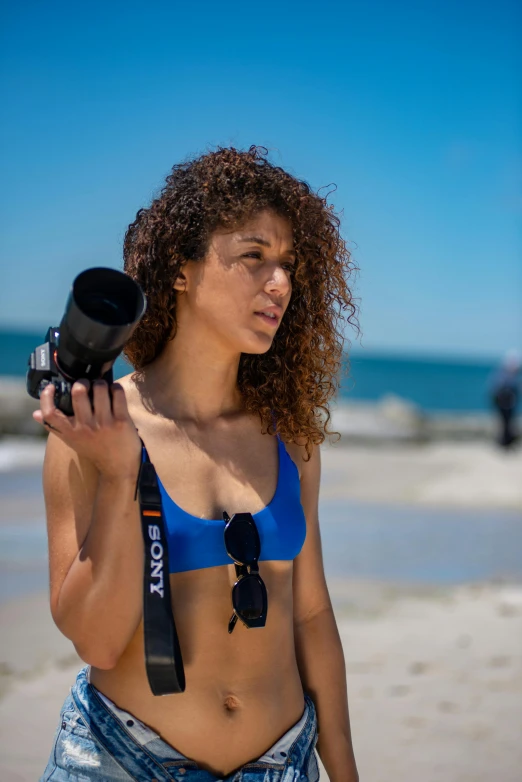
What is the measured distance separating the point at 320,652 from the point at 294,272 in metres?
1.03

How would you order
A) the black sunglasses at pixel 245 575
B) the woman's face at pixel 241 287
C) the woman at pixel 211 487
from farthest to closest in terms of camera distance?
the woman's face at pixel 241 287, the black sunglasses at pixel 245 575, the woman at pixel 211 487

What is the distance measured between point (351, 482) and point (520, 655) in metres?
8.90

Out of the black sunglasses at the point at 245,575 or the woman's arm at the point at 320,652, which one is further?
the woman's arm at the point at 320,652

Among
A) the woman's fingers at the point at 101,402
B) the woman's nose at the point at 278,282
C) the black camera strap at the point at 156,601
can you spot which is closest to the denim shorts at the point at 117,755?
the black camera strap at the point at 156,601

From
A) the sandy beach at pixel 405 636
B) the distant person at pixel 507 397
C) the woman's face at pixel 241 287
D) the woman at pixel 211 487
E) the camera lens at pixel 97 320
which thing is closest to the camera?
the camera lens at pixel 97 320

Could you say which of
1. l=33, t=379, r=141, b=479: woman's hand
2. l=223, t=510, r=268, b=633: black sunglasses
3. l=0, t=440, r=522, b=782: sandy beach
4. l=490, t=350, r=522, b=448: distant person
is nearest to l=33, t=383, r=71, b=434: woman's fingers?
l=33, t=379, r=141, b=479: woman's hand

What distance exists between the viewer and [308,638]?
2227 mm

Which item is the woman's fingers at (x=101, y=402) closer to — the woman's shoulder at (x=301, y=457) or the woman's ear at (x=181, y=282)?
the woman's ear at (x=181, y=282)

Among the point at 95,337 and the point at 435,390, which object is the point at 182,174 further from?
the point at 435,390

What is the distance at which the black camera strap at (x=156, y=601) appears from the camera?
166 centimetres

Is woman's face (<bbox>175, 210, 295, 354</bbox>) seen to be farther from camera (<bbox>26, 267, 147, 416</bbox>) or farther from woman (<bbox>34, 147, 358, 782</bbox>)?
camera (<bbox>26, 267, 147, 416</bbox>)

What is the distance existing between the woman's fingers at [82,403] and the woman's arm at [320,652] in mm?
809

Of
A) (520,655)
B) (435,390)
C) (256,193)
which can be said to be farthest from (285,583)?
(435,390)

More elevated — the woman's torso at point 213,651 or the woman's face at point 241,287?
the woman's face at point 241,287
